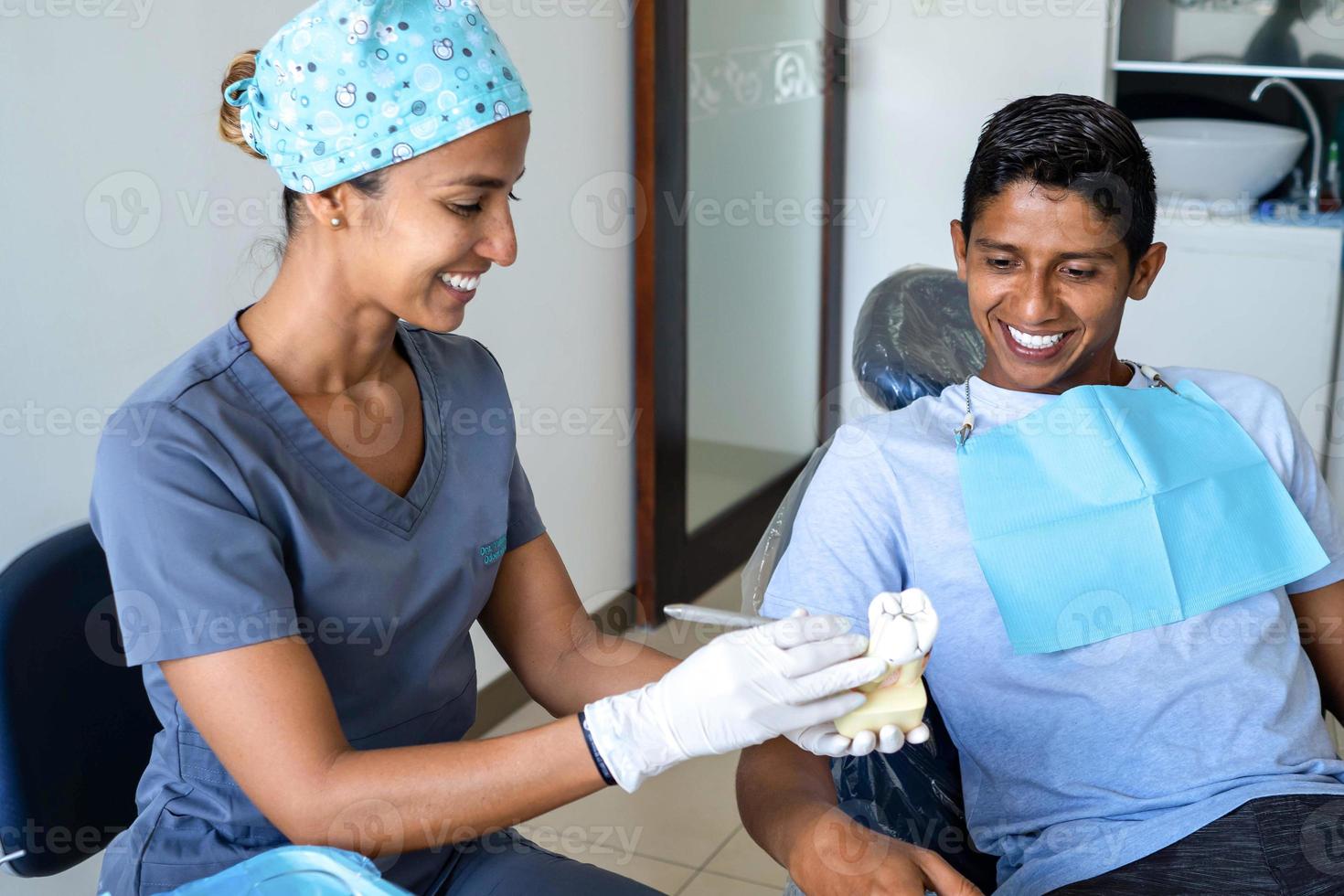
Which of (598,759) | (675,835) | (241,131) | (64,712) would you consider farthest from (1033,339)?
(675,835)

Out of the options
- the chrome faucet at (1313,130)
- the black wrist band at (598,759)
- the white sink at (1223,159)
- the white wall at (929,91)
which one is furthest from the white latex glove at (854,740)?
the chrome faucet at (1313,130)

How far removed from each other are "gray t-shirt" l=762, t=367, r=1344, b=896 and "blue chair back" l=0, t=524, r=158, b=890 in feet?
2.04

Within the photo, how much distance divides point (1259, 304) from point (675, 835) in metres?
2.13

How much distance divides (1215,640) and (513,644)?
0.70m

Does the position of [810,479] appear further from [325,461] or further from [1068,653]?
[325,461]

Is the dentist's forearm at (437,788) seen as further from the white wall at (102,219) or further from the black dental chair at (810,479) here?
the white wall at (102,219)

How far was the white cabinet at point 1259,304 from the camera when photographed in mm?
3471

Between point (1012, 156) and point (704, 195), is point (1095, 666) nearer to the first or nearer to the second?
point (1012, 156)

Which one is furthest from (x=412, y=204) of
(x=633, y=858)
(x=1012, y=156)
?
(x=633, y=858)

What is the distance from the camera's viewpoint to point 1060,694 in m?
1.35

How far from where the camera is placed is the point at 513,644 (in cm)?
145

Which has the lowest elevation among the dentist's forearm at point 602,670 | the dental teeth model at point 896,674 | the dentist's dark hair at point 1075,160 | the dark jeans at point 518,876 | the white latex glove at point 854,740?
the dark jeans at point 518,876

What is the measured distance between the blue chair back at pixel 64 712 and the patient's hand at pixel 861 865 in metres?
0.62

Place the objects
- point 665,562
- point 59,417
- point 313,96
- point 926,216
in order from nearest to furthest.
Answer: point 313,96, point 59,417, point 665,562, point 926,216
